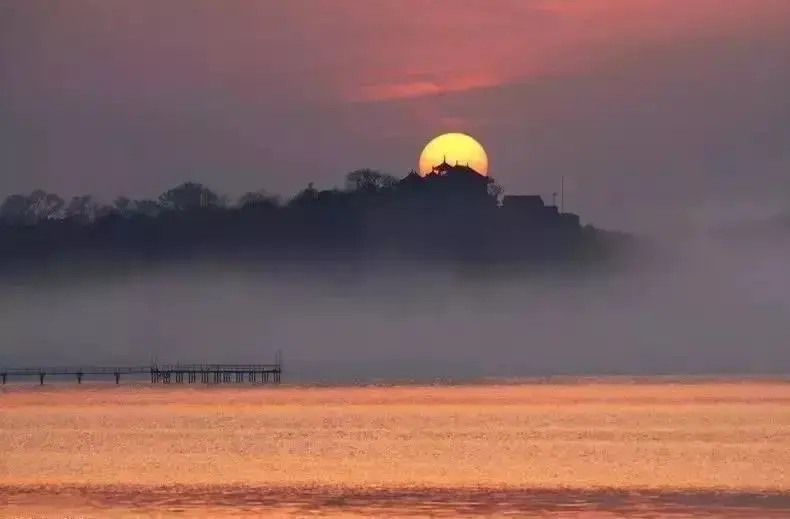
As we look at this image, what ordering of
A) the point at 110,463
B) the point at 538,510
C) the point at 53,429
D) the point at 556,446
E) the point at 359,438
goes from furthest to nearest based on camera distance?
1. the point at 53,429
2. the point at 359,438
3. the point at 556,446
4. the point at 110,463
5. the point at 538,510

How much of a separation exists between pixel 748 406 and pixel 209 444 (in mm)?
31748

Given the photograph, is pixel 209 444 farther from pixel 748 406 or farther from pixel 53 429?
pixel 748 406

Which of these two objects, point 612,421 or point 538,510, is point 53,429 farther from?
point 538,510

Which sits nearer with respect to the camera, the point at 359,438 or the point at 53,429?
the point at 359,438

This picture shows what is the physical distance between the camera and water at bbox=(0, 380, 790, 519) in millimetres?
31672

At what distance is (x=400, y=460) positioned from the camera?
41.2 metres

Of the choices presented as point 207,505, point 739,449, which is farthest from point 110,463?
point 739,449

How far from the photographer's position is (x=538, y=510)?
30.8m

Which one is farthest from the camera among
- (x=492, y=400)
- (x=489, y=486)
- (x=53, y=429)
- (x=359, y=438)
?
(x=492, y=400)

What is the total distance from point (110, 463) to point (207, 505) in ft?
34.3

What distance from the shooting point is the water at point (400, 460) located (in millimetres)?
31672

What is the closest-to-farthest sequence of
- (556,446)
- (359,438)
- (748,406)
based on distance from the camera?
(556,446) < (359,438) < (748,406)

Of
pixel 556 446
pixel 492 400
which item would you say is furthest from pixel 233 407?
pixel 556 446

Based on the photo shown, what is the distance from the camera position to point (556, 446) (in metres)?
45.9
